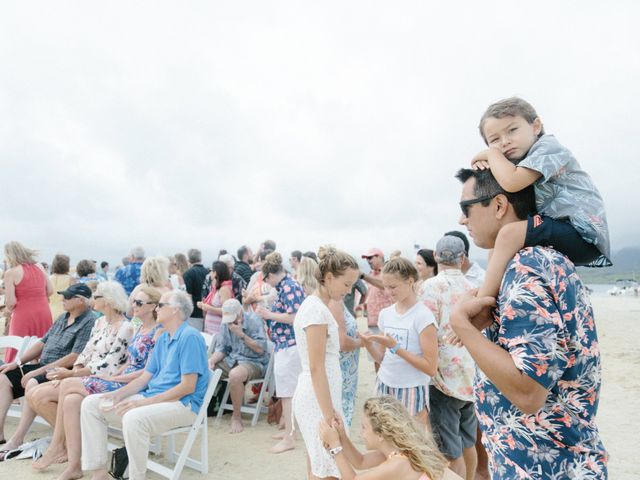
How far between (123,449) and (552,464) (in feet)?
12.5

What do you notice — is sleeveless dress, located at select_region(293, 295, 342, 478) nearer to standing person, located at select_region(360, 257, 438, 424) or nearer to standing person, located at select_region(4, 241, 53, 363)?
standing person, located at select_region(360, 257, 438, 424)

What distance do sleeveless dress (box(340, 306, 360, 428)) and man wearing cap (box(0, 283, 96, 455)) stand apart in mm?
3367

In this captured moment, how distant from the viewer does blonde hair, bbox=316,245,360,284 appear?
289cm

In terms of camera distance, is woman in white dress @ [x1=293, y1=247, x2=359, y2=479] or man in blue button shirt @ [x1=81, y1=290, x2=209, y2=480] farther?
man in blue button shirt @ [x1=81, y1=290, x2=209, y2=480]

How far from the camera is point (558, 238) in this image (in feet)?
4.15

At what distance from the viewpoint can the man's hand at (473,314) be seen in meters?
1.27

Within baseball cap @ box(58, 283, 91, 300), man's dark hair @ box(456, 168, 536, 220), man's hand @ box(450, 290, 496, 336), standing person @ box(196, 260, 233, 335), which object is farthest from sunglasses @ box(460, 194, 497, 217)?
standing person @ box(196, 260, 233, 335)

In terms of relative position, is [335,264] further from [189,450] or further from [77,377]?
[77,377]

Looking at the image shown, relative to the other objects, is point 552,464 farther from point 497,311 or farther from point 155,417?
point 155,417

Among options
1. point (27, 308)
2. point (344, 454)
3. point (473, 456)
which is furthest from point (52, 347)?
point (473, 456)

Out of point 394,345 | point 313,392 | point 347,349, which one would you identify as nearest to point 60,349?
point 347,349

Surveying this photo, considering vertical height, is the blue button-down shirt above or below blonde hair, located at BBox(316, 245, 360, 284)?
below

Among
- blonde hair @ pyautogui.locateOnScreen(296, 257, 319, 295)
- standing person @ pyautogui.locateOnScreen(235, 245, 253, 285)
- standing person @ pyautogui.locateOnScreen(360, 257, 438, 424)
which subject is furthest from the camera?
standing person @ pyautogui.locateOnScreen(235, 245, 253, 285)

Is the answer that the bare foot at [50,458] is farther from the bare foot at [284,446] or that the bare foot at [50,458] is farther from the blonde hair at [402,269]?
the blonde hair at [402,269]
